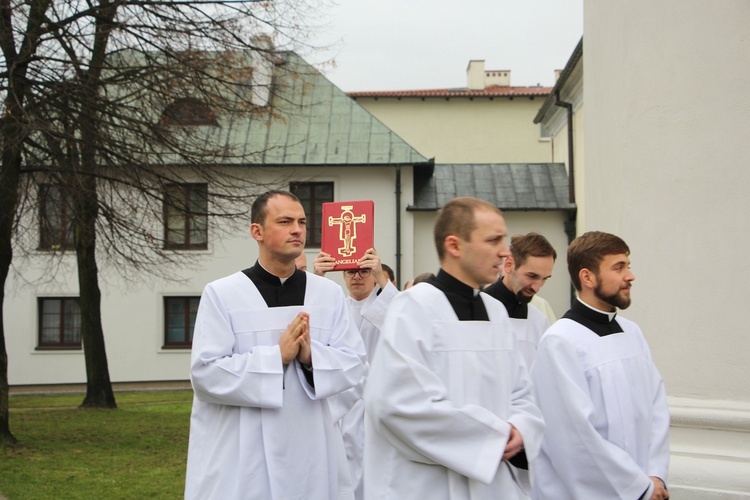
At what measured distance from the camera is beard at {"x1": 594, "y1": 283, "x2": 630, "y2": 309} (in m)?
4.51

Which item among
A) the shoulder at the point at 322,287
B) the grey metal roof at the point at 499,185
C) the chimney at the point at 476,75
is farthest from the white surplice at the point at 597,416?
the chimney at the point at 476,75

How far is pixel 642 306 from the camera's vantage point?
5.90m

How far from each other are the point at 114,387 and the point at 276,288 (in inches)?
1016

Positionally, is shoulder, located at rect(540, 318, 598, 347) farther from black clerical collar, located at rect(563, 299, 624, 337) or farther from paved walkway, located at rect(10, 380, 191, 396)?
paved walkway, located at rect(10, 380, 191, 396)

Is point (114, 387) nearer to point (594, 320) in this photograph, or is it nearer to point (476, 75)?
point (476, 75)

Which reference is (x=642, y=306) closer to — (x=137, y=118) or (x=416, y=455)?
(x=416, y=455)

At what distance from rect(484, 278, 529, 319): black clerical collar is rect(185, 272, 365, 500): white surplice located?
98 centimetres

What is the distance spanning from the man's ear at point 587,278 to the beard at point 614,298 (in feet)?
0.09

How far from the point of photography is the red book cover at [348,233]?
20.0 feet

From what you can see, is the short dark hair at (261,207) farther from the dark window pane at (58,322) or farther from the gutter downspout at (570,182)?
the dark window pane at (58,322)

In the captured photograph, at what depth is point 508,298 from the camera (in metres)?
5.50

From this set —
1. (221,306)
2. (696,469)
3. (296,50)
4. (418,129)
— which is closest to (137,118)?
(296,50)

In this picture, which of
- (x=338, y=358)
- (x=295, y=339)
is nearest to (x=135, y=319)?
(x=338, y=358)

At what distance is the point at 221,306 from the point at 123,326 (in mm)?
26201
